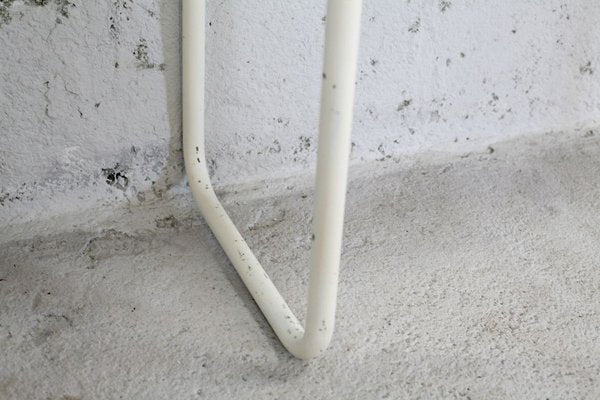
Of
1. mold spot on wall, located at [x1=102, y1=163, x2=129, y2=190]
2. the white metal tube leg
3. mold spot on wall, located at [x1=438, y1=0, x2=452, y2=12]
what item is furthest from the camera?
mold spot on wall, located at [x1=438, y1=0, x2=452, y2=12]

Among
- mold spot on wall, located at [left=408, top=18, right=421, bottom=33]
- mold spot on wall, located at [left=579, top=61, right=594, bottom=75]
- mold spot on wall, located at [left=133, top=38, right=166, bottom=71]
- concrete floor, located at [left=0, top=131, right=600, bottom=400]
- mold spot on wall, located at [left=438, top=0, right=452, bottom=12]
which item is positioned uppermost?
mold spot on wall, located at [left=438, top=0, right=452, bottom=12]

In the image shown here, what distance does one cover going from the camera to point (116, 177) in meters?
1.37

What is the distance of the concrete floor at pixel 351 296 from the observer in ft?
3.32

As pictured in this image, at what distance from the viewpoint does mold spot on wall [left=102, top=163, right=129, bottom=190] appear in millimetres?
1355

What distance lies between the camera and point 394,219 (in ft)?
4.54

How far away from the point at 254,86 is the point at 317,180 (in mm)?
562

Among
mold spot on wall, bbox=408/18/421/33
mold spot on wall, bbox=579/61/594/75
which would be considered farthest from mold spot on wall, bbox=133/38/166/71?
mold spot on wall, bbox=579/61/594/75

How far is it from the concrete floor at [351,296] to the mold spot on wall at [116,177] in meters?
0.05

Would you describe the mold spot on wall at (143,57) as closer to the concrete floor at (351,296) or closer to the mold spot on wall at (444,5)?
the concrete floor at (351,296)

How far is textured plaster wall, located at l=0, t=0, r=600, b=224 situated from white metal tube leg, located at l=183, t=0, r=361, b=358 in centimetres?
6

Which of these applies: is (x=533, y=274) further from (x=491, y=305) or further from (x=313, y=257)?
(x=313, y=257)

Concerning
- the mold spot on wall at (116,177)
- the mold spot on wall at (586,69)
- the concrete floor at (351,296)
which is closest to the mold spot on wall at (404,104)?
the concrete floor at (351,296)

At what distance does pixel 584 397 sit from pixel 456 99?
76cm

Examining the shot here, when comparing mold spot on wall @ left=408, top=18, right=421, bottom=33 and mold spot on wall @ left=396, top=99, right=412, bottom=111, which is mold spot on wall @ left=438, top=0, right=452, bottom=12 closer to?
mold spot on wall @ left=408, top=18, right=421, bottom=33
